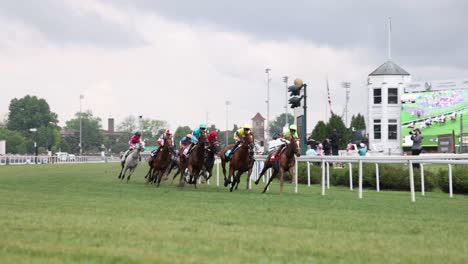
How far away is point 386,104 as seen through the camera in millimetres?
50812

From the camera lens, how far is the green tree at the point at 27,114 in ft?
470

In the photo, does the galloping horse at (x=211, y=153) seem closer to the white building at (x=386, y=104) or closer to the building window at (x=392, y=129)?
the white building at (x=386, y=104)

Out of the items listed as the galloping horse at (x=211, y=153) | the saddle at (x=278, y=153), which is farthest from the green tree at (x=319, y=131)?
the saddle at (x=278, y=153)

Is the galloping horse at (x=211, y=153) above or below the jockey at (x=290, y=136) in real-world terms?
below

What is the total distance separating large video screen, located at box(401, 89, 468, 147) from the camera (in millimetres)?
44000

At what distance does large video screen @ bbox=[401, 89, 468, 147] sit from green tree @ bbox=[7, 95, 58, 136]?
10764 centimetres

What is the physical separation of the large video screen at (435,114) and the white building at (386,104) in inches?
131

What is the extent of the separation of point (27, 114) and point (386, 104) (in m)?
105

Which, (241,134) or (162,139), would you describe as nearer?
(241,134)

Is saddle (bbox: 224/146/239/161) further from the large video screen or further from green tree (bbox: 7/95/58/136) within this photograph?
green tree (bbox: 7/95/58/136)

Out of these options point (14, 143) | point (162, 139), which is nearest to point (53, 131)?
point (14, 143)

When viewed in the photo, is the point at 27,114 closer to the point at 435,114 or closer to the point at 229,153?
the point at 435,114

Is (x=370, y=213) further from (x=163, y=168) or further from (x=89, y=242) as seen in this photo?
(x=163, y=168)

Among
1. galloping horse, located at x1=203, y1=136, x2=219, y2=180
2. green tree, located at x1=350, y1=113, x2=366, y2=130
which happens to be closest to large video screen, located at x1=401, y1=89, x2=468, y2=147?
galloping horse, located at x1=203, y1=136, x2=219, y2=180
